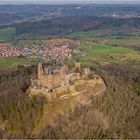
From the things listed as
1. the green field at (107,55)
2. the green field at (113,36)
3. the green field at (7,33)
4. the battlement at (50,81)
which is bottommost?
the green field at (7,33)

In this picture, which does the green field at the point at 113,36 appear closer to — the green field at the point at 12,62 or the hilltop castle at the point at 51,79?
the green field at the point at 12,62

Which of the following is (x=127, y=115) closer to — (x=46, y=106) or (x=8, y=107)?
(x=46, y=106)

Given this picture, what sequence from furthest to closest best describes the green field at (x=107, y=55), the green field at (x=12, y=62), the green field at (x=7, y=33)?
the green field at (x=7, y=33)
the green field at (x=107, y=55)
the green field at (x=12, y=62)

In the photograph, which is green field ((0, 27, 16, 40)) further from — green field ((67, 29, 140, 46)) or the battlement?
the battlement

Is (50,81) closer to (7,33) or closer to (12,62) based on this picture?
(12,62)

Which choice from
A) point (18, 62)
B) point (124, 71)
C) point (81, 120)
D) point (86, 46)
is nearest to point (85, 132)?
point (81, 120)

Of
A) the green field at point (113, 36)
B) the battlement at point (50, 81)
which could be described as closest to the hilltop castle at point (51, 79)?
the battlement at point (50, 81)

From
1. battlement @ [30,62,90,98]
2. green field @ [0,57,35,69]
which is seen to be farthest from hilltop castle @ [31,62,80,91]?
green field @ [0,57,35,69]
